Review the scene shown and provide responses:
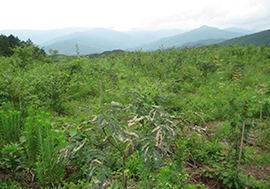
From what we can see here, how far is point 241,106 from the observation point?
2.27m

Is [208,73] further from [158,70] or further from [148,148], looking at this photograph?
[148,148]

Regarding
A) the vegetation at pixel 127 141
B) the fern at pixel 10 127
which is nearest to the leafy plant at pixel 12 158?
the vegetation at pixel 127 141

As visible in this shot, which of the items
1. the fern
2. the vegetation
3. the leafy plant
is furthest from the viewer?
the fern

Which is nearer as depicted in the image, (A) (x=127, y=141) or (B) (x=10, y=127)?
(A) (x=127, y=141)

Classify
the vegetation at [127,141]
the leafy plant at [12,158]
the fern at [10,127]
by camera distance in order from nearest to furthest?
the vegetation at [127,141] < the leafy plant at [12,158] < the fern at [10,127]

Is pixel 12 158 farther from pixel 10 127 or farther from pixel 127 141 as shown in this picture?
pixel 127 141

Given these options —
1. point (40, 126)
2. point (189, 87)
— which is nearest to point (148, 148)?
point (40, 126)

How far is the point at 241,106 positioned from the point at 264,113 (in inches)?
98.1

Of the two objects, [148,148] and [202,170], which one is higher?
[148,148]

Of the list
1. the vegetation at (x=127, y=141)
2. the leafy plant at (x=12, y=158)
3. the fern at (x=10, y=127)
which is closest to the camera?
the vegetation at (x=127, y=141)

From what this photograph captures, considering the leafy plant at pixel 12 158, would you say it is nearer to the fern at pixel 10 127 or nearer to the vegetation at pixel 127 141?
the vegetation at pixel 127 141

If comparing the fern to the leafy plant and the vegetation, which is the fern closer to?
the vegetation

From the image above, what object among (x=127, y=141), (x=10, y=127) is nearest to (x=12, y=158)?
(x=10, y=127)

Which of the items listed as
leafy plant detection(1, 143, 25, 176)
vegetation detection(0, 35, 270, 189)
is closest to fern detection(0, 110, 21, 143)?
vegetation detection(0, 35, 270, 189)
